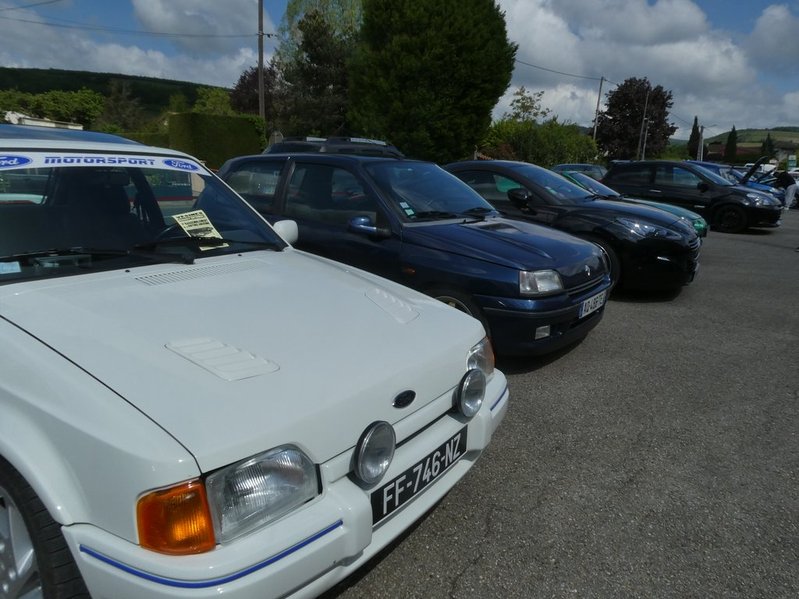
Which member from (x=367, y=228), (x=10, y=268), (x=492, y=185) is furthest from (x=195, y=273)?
(x=492, y=185)

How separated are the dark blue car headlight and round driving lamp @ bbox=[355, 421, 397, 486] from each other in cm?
513

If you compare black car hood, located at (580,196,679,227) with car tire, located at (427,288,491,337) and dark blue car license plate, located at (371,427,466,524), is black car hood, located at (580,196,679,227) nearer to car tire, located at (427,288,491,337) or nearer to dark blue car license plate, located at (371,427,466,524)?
car tire, located at (427,288,491,337)

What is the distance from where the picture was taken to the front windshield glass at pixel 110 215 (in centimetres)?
219

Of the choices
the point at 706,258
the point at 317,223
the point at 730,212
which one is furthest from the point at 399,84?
the point at 317,223

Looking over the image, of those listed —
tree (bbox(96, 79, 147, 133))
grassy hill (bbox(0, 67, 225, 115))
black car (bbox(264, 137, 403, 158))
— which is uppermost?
grassy hill (bbox(0, 67, 225, 115))

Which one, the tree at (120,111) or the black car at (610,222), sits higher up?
the tree at (120,111)

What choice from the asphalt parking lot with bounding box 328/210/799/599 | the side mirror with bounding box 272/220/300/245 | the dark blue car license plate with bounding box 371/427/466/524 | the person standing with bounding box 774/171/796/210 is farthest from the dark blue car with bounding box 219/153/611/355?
the person standing with bounding box 774/171/796/210

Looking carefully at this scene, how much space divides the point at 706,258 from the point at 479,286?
24.1ft

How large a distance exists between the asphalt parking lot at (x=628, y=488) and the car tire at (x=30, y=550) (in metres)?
0.91

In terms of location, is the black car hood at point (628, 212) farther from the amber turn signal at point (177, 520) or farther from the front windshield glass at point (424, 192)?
the amber turn signal at point (177, 520)

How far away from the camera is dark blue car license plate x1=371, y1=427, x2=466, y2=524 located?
5.75 ft

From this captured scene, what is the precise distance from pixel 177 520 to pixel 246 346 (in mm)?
584

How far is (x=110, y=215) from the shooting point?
2467mm

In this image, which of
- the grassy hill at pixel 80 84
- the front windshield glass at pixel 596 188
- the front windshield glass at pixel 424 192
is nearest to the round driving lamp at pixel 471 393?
the front windshield glass at pixel 424 192
